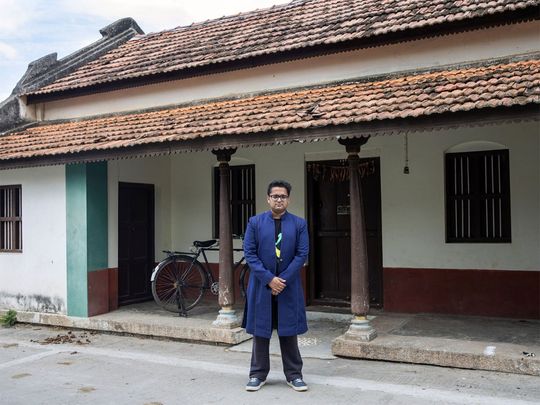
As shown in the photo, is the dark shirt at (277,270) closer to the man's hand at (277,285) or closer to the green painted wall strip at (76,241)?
the man's hand at (277,285)

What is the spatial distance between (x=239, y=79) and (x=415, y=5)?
292 centimetres

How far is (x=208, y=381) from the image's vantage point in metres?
6.19

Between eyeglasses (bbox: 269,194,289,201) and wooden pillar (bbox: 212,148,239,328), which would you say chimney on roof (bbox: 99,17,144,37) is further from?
eyeglasses (bbox: 269,194,289,201)

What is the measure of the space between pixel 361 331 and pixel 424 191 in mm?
2845

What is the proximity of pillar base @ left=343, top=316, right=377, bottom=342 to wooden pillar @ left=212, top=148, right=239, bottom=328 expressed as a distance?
5.76 feet

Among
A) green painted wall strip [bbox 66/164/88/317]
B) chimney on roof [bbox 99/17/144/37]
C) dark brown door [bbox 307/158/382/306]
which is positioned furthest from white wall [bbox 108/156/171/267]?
chimney on roof [bbox 99/17/144/37]

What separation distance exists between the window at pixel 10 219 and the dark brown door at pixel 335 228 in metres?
4.99

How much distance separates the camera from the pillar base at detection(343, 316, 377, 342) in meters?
6.93

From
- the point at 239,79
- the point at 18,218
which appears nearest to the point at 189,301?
the point at 18,218

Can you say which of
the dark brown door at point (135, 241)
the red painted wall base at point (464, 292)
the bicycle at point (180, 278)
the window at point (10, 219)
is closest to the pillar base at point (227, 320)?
the bicycle at point (180, 278)

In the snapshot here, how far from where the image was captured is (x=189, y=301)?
412 inches

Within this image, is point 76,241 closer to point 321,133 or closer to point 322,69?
point 321,133

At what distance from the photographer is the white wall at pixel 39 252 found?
30.7ft

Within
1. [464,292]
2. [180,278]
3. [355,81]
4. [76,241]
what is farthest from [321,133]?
[76,241]
